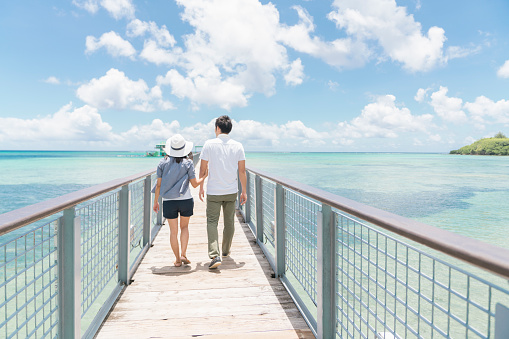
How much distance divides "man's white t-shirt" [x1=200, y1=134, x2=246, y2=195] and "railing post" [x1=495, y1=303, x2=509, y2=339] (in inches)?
99.2

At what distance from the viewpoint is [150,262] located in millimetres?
3594

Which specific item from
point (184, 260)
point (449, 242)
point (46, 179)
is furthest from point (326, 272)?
point (46, 179)

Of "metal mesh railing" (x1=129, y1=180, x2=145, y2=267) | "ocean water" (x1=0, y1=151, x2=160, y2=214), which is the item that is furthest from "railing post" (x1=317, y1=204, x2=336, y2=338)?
"ocean water" (x1=0, y1=151, x2=160, y2=214)

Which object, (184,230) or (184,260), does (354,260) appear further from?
(184,260)

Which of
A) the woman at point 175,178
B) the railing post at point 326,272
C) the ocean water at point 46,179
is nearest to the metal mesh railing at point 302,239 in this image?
the railing post at point 326,272

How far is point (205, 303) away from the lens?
2.59 meters

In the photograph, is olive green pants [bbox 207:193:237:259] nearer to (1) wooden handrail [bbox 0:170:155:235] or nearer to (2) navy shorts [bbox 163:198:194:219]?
(2) navy shorts [bbox 163:198:194:219]

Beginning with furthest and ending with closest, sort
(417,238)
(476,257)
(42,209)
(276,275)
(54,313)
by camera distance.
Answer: (276,275) → (54,313) → (42,209) → (417,238) → (476,257)

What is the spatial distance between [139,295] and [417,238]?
245cm

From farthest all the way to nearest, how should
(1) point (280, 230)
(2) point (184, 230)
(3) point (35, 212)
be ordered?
1. (2) point (184, 230)
2. (1) point (280, 230)
3. (3) point (35, 212)

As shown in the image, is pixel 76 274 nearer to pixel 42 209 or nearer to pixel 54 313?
pixel 54 313

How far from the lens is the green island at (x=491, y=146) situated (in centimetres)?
11375

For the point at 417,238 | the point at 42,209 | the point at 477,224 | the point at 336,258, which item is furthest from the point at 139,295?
the point at 477,224

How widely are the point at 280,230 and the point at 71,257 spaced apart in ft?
5.97
